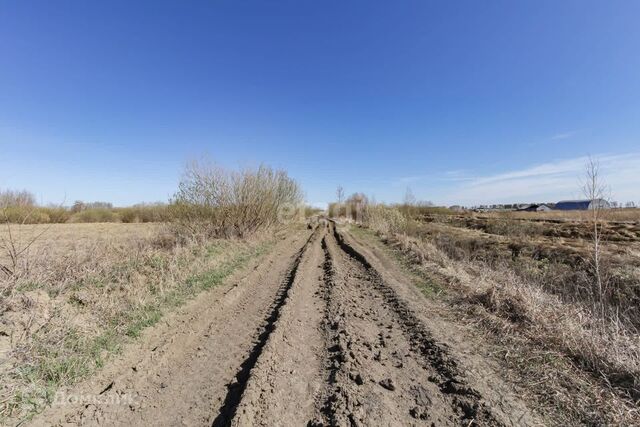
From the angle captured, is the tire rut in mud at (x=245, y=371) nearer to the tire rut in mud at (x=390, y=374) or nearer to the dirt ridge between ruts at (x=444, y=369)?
the tire rut in mud at (x=390, y=374)

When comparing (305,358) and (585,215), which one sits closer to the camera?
(305,358)

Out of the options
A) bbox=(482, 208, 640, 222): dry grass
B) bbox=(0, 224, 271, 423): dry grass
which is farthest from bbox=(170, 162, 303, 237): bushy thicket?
bbox=(482, 208, 640, 222): dry grass

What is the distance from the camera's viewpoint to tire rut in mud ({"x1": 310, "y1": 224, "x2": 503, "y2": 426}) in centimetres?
294

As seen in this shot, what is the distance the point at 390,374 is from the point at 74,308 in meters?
5.24

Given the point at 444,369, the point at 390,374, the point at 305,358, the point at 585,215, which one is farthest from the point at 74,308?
the point at 585,215

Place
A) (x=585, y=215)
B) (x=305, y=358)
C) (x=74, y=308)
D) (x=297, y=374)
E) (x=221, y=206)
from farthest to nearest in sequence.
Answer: (x=221, y=206), (x=585, y=215), (x=74, y=308), (x=305, y=358), (x=297, y=374)

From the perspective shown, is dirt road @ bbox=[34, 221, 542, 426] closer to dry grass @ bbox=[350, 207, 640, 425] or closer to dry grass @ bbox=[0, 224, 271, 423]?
dry grass @ bbox=[0, 224, 271, 423]

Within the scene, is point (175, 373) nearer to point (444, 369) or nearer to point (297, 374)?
point (297, 374)

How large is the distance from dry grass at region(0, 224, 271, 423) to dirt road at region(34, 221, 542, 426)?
33 cm

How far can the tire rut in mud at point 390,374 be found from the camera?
2.94 m

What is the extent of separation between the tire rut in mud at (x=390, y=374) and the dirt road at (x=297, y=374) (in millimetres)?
13

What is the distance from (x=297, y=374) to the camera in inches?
144

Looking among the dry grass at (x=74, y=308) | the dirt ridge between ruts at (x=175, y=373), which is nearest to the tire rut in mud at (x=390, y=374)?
the dirt ridge between ruts at (x=175, y=373)

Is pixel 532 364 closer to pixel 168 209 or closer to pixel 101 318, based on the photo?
pixel 101 318
